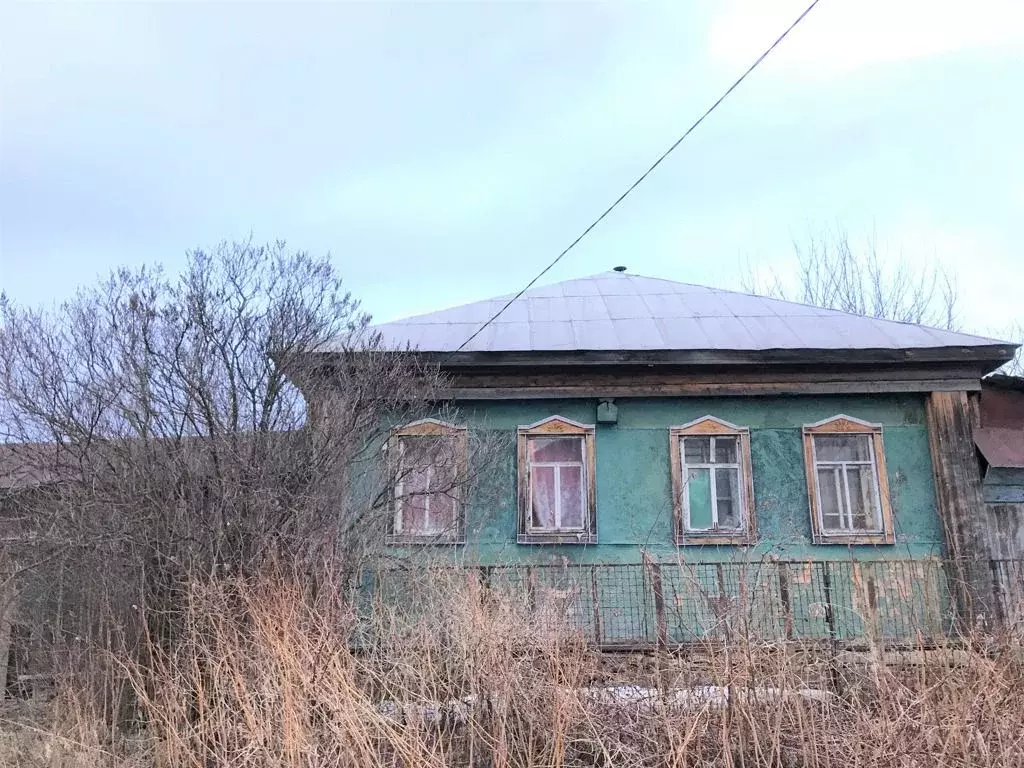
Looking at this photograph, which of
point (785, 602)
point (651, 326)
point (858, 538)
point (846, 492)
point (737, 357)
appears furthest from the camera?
point (651, 326)

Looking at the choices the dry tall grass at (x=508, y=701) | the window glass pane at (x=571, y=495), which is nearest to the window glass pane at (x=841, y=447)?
the window glass pane at (x=571, y=495)

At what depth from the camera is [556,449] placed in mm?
9766

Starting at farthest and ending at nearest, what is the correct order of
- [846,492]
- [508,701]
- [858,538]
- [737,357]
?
[846,492]
[737,357]
[858,538]
[508,701]

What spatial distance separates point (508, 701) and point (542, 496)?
16.2ft

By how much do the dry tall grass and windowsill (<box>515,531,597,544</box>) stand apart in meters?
4.03

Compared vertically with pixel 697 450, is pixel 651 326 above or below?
above

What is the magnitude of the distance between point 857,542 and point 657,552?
2.22m

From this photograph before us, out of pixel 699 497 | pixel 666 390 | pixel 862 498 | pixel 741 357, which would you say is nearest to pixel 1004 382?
pixel 862 498

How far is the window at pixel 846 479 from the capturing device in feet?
30.6

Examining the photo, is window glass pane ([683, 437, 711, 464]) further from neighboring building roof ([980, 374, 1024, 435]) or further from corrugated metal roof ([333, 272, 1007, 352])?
neighboring building roof ([980, 374, 1024, 435])

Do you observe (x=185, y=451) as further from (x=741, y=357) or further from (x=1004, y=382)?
(x=1004, y=382)

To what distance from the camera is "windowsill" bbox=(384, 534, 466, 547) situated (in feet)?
27.1

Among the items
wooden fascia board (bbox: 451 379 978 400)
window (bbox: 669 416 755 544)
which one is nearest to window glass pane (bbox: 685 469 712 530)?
window (bbox: 669 416 755 544)

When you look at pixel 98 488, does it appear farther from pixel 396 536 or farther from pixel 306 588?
pixel 396 536
